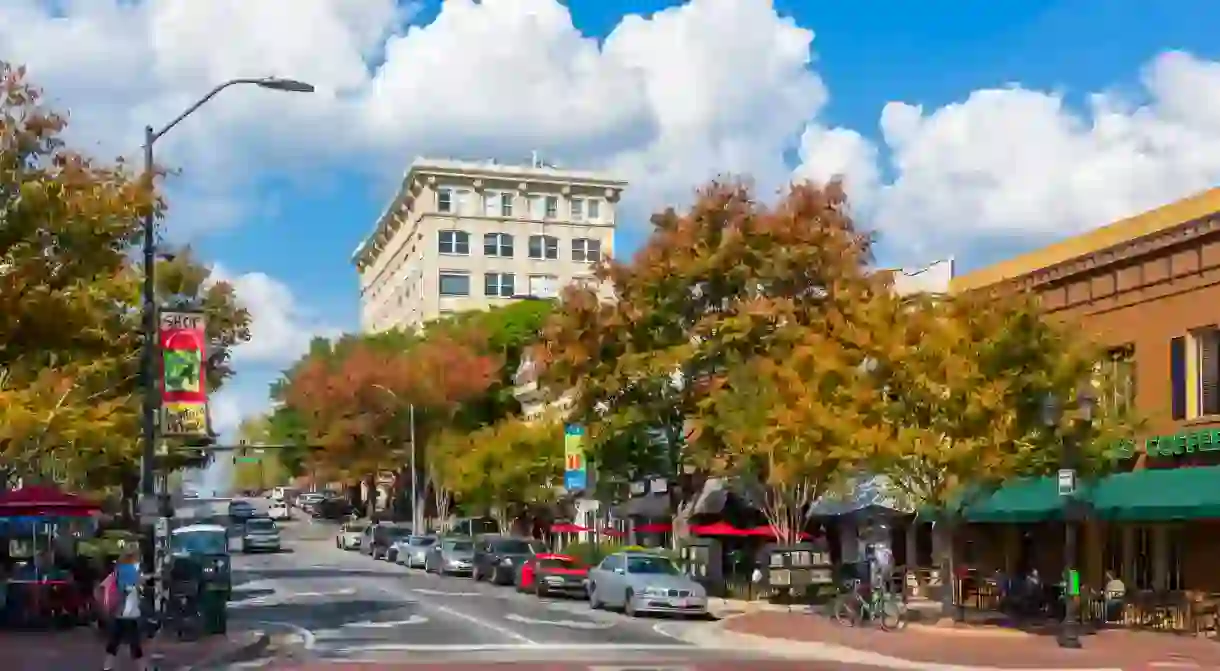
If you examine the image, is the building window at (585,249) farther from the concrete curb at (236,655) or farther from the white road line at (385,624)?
the concrete curb at (236,655)

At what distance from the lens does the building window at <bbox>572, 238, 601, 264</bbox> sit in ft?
392

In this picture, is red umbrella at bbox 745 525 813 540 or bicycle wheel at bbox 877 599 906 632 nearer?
bicycle wheel at bbox 877 599 906 632

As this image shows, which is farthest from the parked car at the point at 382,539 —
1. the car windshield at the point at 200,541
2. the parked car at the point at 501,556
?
the car windshield at the point at 200,541

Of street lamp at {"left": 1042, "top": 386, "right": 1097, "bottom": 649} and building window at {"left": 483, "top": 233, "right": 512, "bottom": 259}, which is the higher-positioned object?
building window at {"left": 483, "top": 233, "right": 512, "bottom": 259}

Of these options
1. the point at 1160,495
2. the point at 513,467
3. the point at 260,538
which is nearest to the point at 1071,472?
the point at 1160,495

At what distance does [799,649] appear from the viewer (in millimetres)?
24781

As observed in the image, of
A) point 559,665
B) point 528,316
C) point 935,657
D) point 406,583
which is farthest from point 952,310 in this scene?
point 528,316

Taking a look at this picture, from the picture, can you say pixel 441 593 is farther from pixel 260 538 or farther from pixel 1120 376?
pixel 260 538

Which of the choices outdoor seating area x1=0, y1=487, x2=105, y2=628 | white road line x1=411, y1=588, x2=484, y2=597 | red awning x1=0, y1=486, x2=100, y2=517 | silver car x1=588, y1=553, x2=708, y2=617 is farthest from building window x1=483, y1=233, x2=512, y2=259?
red awning x1=0, y1=486, x2=100, y2=517

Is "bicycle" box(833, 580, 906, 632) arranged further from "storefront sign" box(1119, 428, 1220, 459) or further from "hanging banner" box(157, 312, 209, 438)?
"hanging banner" box(157, 312, 209, 438)

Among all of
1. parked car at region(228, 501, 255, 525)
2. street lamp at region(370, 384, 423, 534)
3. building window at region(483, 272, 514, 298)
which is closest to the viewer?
street lamp at region(370, 384, 423, 534)

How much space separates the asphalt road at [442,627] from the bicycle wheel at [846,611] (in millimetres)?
2876

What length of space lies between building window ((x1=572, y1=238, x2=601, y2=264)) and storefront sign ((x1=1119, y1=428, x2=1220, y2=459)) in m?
92.7

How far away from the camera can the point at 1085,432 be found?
25422 mm
